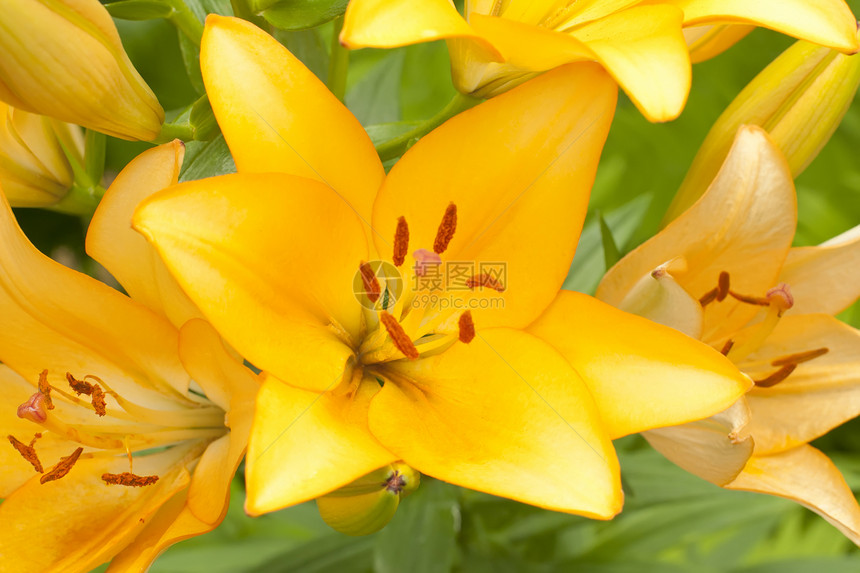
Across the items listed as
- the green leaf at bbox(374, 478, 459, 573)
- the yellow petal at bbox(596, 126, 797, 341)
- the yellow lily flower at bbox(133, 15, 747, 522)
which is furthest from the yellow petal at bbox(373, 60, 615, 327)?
the green leaf at bbox(374, 478, 459, 573)

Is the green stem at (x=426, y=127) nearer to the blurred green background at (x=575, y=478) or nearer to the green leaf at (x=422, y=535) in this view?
the blurred green background at (x=575, y=478)

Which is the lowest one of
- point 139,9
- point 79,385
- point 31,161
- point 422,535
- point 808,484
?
point 422,535

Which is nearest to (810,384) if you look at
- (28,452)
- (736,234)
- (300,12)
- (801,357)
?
(801,357)

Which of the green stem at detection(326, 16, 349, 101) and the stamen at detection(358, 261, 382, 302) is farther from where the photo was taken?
the green stem at detection(326, 16, 349, 101)

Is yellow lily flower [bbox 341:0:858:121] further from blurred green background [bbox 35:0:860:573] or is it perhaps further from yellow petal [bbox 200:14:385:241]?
blurred green background [bbox 35:0:860:573]

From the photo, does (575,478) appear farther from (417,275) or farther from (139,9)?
(139,9)

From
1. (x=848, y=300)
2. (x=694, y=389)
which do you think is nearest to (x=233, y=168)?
(x=694, y=389)
